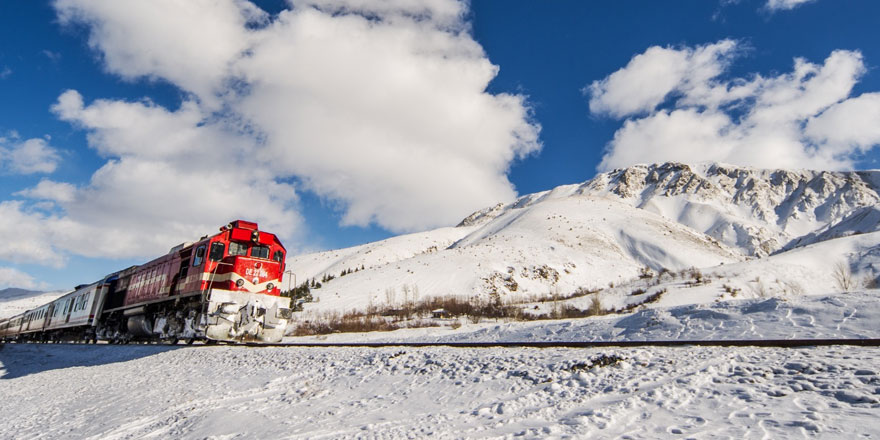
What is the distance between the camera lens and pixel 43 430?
822 centimetres

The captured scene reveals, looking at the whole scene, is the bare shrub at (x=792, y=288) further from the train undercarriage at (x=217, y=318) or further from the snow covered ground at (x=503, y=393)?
the train undercarriage at (x=217, y=318)

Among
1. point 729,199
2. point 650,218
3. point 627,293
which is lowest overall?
point 627,293

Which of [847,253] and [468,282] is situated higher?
[468,282]

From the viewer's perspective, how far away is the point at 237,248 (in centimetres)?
1658

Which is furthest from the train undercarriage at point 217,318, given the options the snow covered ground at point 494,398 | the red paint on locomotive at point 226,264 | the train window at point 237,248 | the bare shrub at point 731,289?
the bare shrub at point 731,289

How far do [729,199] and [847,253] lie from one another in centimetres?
17745

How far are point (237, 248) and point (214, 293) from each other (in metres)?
2.15

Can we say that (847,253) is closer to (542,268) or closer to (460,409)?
(542,268)

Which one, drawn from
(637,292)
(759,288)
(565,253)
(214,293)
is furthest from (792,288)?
(565,253)

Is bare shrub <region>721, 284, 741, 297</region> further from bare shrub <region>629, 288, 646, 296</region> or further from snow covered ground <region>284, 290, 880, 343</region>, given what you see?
snow covered ground <region>284, 290, 880, 343</region>

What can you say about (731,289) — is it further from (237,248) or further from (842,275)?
(237,248)

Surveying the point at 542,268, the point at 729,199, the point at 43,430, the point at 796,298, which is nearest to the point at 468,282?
the point at 542,268

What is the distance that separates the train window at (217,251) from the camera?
51.4ft

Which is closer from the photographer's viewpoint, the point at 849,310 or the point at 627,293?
the point at 849,310
